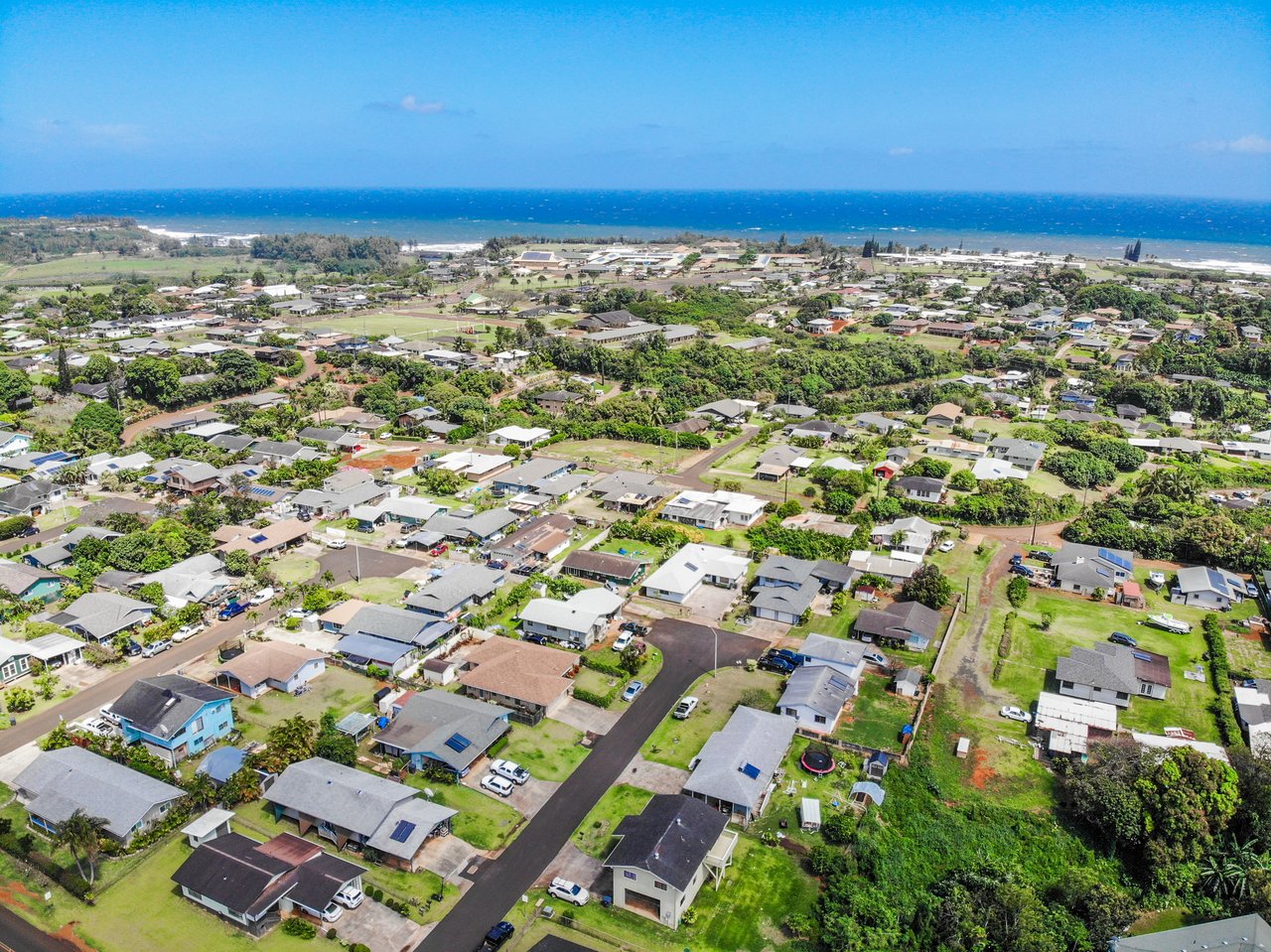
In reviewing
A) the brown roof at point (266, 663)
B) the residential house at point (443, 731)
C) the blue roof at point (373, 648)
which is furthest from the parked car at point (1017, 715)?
the brown roof at point (266, 663)

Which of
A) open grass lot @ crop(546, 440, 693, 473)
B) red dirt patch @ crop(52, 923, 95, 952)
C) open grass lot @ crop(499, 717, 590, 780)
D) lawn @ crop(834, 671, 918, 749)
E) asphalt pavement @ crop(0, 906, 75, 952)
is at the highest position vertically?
open grass lot @ crop(546, 440, 693, 473)

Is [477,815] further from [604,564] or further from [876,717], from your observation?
[604,564]

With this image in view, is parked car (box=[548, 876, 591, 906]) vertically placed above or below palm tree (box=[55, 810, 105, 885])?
below

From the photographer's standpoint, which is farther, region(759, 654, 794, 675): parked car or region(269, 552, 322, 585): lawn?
region(269, 552, 322, 585): lawn

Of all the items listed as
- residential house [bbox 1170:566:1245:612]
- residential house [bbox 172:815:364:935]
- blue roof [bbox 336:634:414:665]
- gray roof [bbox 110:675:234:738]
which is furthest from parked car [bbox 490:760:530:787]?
residential house [bbox 1170:566:1245:612]

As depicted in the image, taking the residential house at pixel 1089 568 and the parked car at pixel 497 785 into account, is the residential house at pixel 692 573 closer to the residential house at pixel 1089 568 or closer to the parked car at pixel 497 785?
the parked car at pixel 497 785

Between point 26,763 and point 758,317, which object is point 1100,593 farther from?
point 758,317

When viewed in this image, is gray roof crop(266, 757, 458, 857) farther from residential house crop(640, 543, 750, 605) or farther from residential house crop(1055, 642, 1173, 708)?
residential house crop(1055, 642, 1173, 708)
